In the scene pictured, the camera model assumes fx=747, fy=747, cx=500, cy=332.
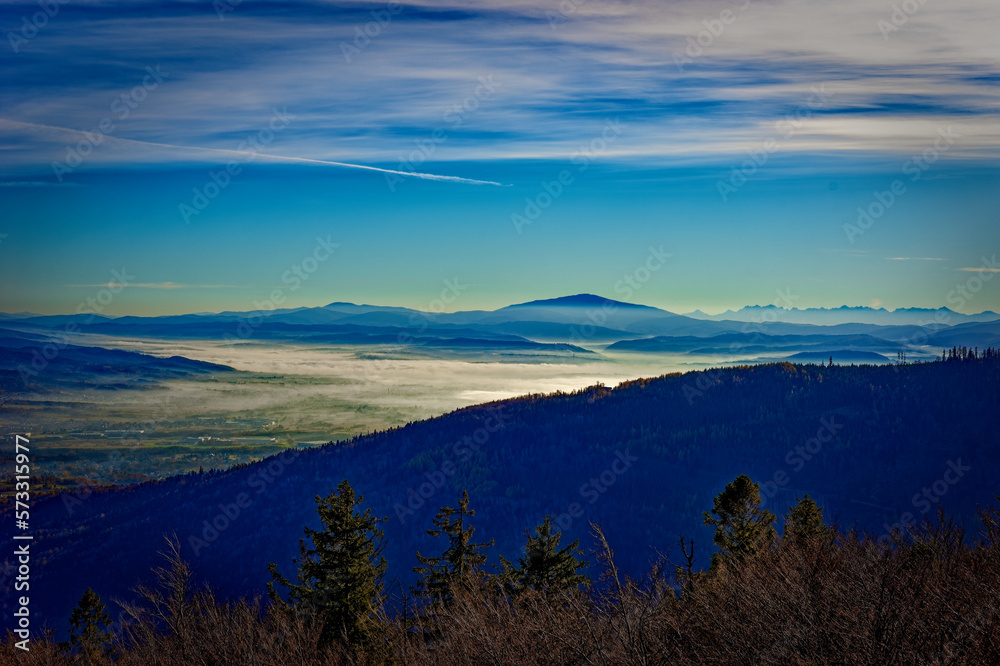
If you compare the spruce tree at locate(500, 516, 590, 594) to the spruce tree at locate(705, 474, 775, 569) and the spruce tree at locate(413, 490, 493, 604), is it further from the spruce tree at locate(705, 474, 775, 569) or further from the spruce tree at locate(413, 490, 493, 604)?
the spruce tree at locate(705, 474, 775, 569)

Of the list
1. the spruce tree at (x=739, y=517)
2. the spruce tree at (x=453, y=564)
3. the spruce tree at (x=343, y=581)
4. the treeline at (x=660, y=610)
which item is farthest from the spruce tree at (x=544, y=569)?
the spruce tree at (x=739, y=517)

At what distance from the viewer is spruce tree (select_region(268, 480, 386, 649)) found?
25.3m

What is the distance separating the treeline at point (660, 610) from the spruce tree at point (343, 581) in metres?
0.05

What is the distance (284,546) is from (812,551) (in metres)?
177

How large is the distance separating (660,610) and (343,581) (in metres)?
13.7

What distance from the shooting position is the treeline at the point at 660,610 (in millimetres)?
12586

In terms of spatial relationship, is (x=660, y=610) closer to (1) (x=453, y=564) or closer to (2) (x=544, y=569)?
(2) (x=544, y=569)

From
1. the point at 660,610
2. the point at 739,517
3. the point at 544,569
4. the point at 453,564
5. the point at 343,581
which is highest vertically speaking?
the point at 660,610

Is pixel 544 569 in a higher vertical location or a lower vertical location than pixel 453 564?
higher

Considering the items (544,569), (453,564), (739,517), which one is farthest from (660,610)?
(739,517)

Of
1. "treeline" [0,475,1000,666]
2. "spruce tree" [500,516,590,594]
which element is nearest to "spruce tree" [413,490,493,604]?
"treeline" [0,475,1000,666]

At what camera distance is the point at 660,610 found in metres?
15.6

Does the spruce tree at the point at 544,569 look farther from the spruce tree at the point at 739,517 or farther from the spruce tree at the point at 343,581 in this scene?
the spruce tree at the point at 739,517

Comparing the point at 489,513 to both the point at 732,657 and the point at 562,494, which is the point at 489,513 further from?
the point at 732,657
